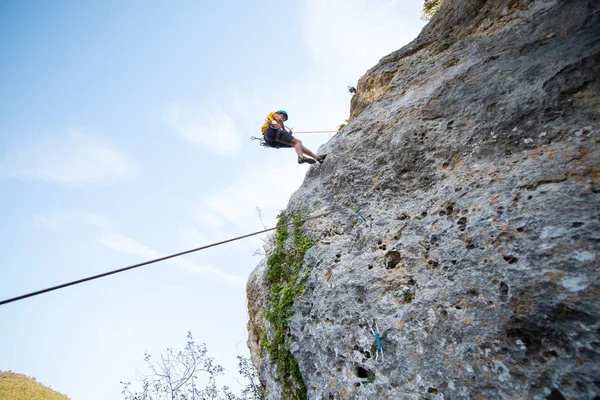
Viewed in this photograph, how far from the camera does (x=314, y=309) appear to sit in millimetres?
3896

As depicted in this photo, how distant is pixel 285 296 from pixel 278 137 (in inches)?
164

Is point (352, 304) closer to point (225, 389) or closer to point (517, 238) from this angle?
point (517, 238)

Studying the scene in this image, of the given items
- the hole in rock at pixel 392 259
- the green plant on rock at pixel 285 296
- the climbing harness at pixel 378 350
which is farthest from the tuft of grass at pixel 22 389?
the hole in rock at pixel 392 259

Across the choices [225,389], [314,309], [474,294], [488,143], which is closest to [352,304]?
[314,309]

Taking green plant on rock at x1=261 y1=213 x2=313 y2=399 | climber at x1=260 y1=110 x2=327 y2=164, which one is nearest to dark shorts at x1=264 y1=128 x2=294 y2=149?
climber at x1=260 y1=110 x2=327 y2=164

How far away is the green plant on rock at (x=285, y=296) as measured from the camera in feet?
12.7

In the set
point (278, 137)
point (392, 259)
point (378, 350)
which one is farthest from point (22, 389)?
point (392, 259)

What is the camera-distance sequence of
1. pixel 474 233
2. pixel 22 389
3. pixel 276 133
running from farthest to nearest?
pixel 22 389, pixel 276 133, pixel 474 233

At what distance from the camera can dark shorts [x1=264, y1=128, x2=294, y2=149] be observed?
7.26m

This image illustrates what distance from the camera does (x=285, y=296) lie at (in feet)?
14.6

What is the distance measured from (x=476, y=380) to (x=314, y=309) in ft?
6.51

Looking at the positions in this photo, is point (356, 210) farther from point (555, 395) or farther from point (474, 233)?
point (555, 395)

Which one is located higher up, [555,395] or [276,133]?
[276,133]

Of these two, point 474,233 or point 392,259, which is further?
point 392,259
